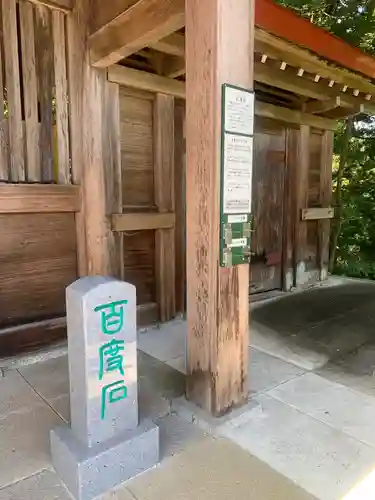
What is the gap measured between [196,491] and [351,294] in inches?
162

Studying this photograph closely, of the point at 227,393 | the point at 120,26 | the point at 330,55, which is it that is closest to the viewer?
the point at 227,393

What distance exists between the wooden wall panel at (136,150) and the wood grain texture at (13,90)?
0.87m

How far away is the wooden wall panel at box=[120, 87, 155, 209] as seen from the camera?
11.6 feet

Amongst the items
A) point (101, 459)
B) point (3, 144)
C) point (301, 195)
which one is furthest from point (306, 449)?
point (301, 195)

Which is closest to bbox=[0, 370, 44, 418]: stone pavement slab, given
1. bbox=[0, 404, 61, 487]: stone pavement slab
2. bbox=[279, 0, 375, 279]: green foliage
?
bbox=[0, 404, 61, 487]: stone pavement slab

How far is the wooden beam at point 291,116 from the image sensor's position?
4488 millimetres

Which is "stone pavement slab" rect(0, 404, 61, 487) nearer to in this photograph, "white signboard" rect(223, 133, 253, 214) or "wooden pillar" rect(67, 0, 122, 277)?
"wooden pillar" rect(67, 0, 122, 277)

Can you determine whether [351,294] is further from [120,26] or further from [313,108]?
[120,26]

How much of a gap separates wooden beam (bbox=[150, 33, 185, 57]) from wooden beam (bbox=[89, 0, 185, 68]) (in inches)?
14.9

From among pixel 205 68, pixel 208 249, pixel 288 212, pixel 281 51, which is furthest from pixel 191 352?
pixel 288 212

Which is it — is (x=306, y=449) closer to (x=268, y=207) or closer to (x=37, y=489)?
(x=37, y=489)

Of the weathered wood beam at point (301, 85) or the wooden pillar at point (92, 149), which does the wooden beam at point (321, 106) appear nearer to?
the weathered wood beam at point (301, 85)

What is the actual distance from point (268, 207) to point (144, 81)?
2310mm

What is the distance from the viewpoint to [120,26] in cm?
267
